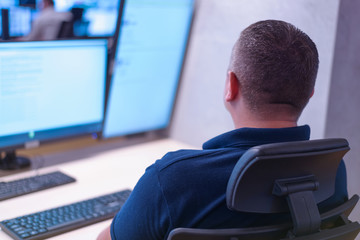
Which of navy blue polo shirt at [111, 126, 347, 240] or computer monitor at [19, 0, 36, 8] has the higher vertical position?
computer monitor at [19, 0, 36, 8]

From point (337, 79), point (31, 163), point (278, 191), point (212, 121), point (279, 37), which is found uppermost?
point (279, 37)

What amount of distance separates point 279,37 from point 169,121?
1.15 meters

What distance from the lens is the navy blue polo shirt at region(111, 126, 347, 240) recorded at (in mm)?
908

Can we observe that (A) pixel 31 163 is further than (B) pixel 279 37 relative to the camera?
Yes

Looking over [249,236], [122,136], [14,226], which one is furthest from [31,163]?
[249,236]

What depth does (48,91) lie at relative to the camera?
1.59 meters

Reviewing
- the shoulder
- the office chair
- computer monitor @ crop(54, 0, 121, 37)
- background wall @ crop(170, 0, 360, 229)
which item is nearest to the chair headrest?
A: the office chair

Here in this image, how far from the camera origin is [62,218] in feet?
4.19

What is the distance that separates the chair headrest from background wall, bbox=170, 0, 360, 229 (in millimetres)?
646

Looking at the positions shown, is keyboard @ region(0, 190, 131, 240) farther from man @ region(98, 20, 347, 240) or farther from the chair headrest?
the chair headrest

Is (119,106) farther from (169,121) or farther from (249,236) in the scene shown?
(249,236)

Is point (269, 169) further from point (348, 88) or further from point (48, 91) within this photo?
point (48, 91)

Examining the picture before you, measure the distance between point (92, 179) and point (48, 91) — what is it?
1.11 feet

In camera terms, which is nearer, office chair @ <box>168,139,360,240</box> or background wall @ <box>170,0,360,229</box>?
office chair @ <box>168,139,360,240</box>
